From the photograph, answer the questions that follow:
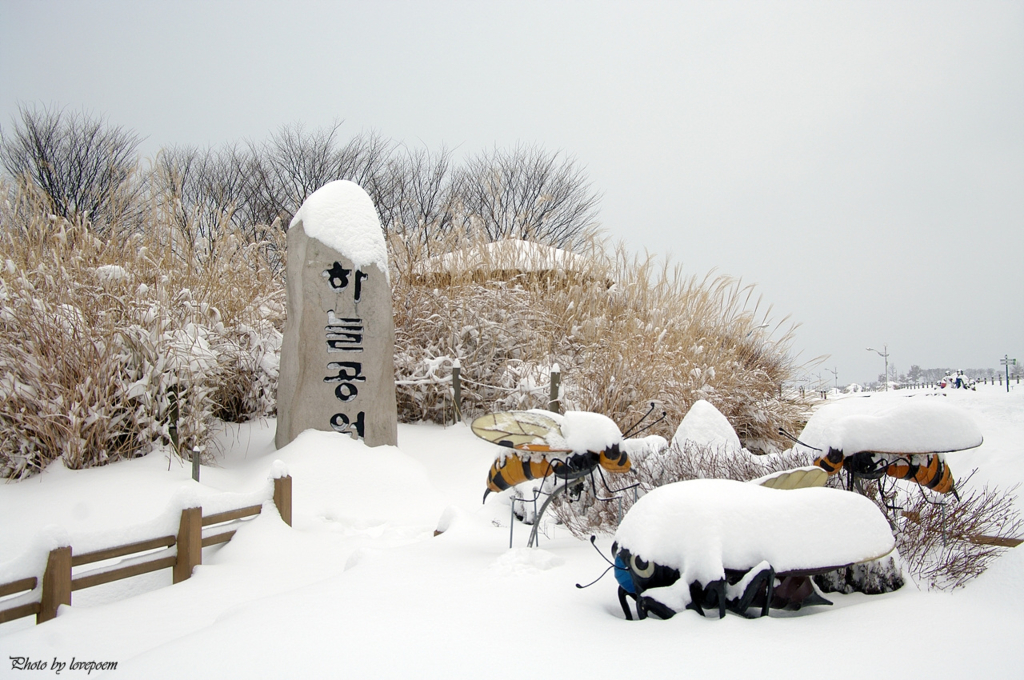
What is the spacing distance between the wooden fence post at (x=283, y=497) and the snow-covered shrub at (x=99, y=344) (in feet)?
5.81

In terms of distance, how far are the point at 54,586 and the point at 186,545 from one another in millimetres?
648

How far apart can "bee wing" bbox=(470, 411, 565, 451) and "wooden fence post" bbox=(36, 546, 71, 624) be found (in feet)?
6.05

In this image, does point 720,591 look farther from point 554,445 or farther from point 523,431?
point 523,431

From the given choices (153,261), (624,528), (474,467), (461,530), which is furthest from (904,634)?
(153,261)

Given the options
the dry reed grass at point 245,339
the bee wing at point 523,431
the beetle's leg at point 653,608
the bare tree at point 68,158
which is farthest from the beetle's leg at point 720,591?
the bare tree at point 68,158

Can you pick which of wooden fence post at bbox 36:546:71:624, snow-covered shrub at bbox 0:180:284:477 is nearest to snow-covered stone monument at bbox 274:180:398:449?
snow-covered shrub at bbox 0:180:284:477

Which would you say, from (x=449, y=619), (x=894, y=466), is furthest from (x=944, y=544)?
(x=449, y=619)

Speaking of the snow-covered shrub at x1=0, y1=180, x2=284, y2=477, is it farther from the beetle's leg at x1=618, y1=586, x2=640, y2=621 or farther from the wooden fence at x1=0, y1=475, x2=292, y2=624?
the beetle's leg at x1=618, y1=586, x2=640, y2=621

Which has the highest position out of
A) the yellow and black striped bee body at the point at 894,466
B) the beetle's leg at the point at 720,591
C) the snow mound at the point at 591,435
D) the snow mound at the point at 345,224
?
the snow mound at the point at 345,224

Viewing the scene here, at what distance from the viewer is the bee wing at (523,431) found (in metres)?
2.58

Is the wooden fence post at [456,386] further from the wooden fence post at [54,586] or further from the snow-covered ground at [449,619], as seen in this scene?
the wooden fence post at [54,586]

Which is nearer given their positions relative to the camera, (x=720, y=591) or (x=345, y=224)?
(x=720, y=591)

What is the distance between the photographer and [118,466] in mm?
4898

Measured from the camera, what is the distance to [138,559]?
316 centimetres
